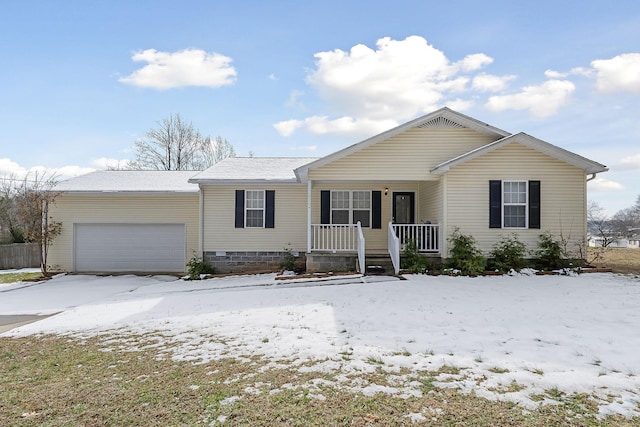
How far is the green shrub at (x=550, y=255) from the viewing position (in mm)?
11523

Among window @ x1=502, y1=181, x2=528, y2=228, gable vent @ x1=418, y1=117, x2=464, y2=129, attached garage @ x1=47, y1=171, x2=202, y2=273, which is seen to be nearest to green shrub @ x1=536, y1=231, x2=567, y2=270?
window @ x1=502, y1=181, x2=528, y2=228

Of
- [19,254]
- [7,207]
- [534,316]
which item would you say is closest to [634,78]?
[534,316]

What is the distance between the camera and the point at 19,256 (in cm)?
1902

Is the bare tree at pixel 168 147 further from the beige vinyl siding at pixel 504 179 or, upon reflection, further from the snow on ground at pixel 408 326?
the beige vinyl siding at pixel 504 179

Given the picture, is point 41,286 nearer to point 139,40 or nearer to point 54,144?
point 139,40

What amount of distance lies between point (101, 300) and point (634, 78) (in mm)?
16717

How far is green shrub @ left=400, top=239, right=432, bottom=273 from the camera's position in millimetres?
11555

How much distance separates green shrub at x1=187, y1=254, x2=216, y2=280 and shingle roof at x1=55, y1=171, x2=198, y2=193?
2906 mm

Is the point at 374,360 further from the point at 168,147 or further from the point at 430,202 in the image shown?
the point at 168,147

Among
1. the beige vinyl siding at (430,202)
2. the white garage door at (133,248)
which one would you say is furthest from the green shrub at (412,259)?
the white garage door at (133,248)

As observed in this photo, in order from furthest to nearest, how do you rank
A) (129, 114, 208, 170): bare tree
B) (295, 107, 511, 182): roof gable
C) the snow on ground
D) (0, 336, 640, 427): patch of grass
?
(129, 114, 208, 170): bare tree
(295, 107, 511, 182): roof gable
the snow on ground
(0, 336, 640, 427): patch of grass

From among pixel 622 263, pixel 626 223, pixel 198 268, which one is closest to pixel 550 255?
pixel 622 263

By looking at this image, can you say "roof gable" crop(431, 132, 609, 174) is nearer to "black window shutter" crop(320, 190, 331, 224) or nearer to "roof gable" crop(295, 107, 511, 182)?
"roof gable" crop(295, 107, 511, 182)

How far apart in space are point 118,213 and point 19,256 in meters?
8.08
